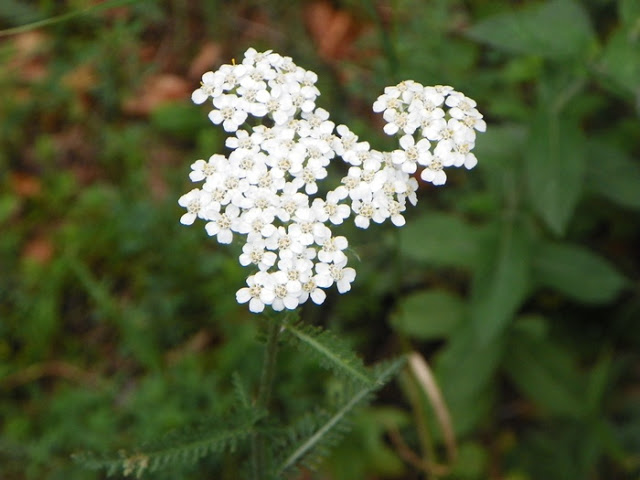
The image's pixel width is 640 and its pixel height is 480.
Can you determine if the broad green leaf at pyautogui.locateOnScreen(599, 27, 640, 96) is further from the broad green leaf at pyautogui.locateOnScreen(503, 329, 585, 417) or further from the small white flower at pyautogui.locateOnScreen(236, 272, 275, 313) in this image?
the small white flower at pyautogui.locateOnScreen(236, 272, 275, 313)

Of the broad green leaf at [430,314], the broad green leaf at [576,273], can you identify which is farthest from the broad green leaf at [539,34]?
the broad green leaf at [430,314]

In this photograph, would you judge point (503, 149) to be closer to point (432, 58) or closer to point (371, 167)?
point (432, 58)

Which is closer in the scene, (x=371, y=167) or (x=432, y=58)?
(x=371, y=167)

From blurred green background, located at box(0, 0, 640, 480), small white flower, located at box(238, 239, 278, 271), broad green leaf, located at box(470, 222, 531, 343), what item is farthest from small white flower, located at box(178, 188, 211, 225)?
broad green leaf, located at box(470, 222, 531, 343)

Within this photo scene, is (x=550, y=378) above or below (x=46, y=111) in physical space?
Answer: below

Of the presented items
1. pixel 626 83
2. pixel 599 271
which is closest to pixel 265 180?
pixel 626 83

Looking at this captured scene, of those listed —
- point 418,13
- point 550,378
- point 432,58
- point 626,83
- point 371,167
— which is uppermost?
point 418,13

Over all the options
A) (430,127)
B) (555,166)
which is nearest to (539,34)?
(555,166)
